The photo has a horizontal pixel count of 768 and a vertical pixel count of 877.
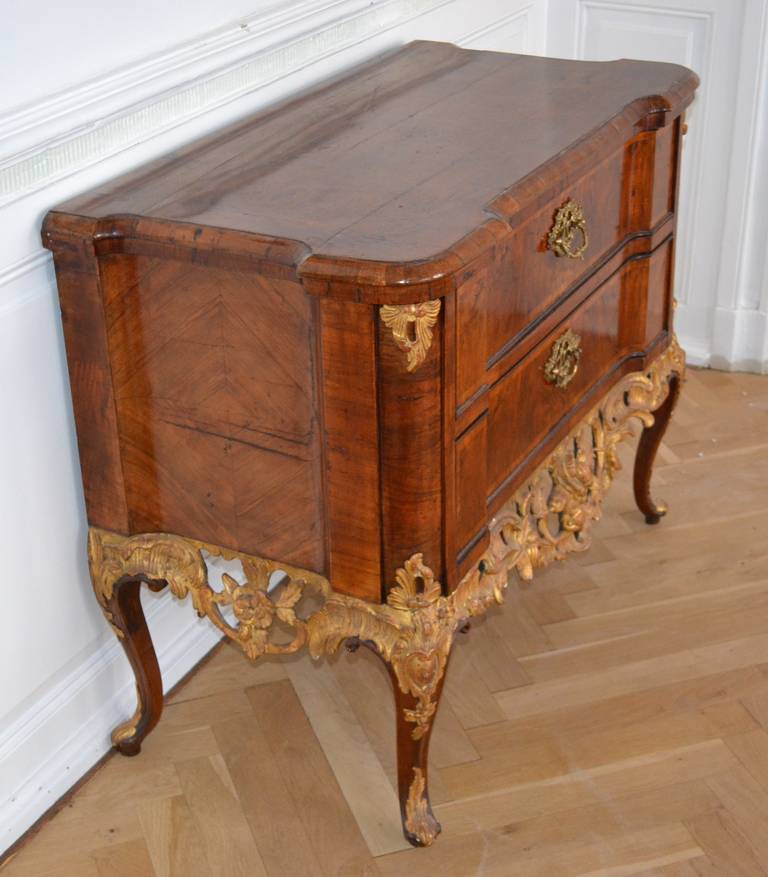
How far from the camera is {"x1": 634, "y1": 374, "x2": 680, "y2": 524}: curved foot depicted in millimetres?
2564

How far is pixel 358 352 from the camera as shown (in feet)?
5.08

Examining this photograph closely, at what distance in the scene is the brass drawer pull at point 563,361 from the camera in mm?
1960

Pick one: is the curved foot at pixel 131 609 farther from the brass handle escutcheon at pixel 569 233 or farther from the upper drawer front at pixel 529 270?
the brass handle escutcheon at pixel 569 233

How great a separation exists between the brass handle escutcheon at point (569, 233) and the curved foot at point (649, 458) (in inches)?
26.4

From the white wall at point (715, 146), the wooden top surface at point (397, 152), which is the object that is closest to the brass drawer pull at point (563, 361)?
the wooden top surface at point (397, 152)

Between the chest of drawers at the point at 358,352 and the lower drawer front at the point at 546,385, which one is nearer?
the chest of drawers at the point at 358,352

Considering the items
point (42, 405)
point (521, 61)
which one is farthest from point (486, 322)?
point (521, 61)

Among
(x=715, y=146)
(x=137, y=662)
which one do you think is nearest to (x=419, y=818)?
(x=137, y=662)

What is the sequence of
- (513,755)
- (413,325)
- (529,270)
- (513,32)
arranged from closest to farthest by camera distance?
1. (413,325)
2. (529,270)
3. (513,755)
4. (513,32)

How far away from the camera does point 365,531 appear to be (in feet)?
5.48

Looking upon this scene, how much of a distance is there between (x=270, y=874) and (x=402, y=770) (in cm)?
24

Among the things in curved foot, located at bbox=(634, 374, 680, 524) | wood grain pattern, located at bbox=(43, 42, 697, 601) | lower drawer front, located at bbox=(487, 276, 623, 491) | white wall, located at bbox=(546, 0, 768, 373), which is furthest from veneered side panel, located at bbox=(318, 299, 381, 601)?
white wall, located at bbox=(546, 0, 768, 373)

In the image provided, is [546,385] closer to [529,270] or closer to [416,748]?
[529,270]

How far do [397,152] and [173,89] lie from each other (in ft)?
1.10
